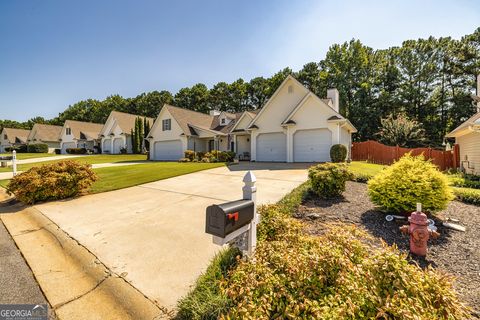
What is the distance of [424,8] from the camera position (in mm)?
6977

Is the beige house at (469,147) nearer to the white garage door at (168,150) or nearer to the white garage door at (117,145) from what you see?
the white garage door at (168,150)

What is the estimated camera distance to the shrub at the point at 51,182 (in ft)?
20.3

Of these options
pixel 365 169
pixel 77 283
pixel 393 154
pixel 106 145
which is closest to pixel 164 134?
pixel 106 145

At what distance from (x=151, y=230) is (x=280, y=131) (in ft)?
48.1

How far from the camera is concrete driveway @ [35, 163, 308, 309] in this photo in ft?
8.95

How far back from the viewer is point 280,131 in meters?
17.4

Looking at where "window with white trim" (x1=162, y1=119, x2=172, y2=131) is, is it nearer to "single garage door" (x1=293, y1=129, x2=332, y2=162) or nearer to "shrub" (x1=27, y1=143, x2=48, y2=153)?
"single garage door" (x1=293, y1=129, x2=332, y2=162)

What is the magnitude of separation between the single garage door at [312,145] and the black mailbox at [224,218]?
1469 cm

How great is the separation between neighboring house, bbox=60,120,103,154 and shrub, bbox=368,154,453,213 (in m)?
43.1

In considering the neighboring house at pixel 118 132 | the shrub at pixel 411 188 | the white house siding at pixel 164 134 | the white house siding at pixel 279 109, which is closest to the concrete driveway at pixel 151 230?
the shrub at pixel 411 188

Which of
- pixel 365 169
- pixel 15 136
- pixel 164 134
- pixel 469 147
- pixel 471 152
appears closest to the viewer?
pixel 471 152

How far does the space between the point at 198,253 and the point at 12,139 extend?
66.6m

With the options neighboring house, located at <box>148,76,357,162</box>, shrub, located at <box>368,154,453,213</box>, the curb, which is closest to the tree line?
neighboring house, located at <box>148,76,357,162</box>

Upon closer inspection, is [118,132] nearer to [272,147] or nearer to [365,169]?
[272,147]
